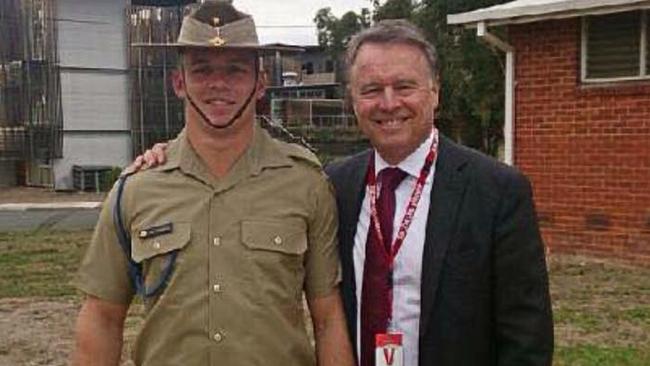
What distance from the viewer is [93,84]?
33875 mm

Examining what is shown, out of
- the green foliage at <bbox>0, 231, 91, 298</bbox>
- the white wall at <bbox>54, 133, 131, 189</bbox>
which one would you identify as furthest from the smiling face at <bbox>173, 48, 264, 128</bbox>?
the white wall at <bbox>54, 133, 131, 189</bbox>

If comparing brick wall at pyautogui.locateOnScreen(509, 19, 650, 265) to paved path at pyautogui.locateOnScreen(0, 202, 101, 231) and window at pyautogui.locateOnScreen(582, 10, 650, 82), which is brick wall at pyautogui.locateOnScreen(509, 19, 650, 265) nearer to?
window at pyautogui.locateOnScreen(582, 10, 650, 82)

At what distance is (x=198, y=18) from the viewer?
291 centimetres

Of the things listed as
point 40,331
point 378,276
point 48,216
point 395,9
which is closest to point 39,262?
point 40,331

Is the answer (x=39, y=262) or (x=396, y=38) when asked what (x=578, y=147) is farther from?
(x=396, y=38)

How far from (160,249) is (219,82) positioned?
1.68 feet

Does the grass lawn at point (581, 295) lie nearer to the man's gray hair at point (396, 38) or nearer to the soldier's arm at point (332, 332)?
the soldier's arm at point (332, 332)

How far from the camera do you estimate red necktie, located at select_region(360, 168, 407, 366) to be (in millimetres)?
2695

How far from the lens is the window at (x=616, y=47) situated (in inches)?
399

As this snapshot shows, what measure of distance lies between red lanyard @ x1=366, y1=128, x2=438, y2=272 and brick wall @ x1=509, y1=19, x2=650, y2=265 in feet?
25.7

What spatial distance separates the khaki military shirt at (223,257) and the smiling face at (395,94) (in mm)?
293

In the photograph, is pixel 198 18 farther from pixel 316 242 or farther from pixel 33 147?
pixel 33 147

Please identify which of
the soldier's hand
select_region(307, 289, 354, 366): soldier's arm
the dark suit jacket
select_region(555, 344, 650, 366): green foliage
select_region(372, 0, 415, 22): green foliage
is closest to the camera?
the dark suit jacket

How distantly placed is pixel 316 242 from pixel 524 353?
26.5 inches
